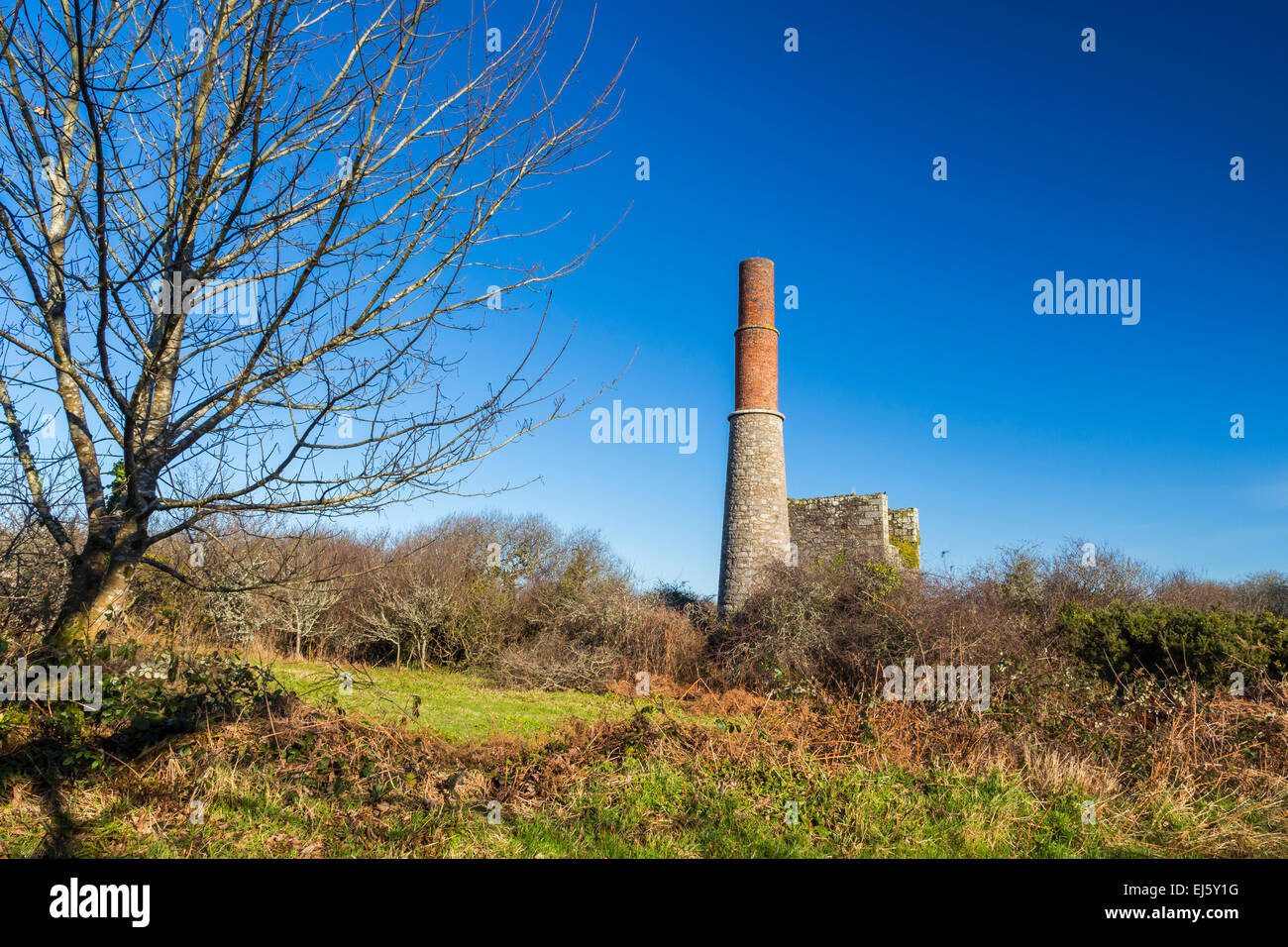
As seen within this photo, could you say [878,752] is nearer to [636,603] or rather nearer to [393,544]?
[636,603]

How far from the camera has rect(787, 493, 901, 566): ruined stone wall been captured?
66.4 ft

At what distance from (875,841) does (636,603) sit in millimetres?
13688

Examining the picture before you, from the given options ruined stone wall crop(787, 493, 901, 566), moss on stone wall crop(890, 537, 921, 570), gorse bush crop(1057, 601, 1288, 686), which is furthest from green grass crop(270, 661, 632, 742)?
moss on stone wall crop(890, 537, 921, 570)

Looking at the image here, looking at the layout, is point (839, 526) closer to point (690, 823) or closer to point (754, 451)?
point (754, 451)

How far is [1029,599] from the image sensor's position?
51.0 ft

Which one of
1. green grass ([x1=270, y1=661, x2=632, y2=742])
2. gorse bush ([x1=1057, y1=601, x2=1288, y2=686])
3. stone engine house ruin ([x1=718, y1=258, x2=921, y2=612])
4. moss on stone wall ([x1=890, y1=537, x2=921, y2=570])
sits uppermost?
stone engine house ruin ([x1=718, y1=258, x2=921, y2=612])

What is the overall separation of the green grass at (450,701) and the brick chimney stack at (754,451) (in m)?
6.24

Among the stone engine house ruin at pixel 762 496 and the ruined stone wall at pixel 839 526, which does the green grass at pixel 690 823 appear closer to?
the ruined stone wall at pixel 839 526

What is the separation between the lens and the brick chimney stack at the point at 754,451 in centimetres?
2011

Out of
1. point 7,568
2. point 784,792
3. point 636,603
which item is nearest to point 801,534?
point 636,603

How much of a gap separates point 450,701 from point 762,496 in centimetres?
1052

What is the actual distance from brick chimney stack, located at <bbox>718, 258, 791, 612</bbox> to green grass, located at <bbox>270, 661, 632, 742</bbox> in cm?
624

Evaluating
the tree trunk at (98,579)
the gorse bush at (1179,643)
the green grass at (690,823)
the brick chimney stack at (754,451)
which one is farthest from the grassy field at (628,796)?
the brick chimney stack at (754,451)

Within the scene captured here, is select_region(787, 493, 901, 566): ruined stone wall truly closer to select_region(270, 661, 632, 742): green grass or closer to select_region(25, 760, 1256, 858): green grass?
select_region(270, 661, 632, 742): green grass
